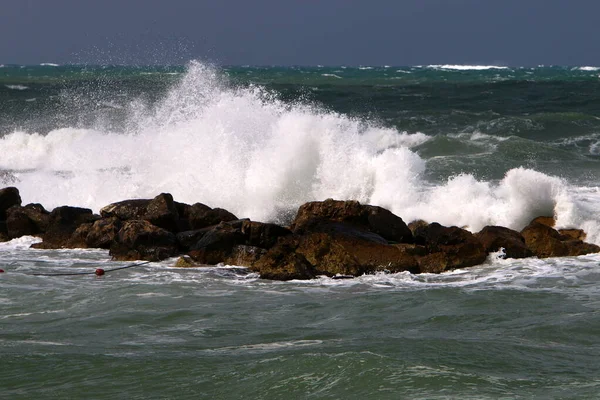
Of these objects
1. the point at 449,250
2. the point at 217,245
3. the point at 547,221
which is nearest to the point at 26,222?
the point at 217,245

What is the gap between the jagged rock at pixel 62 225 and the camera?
44.6ft

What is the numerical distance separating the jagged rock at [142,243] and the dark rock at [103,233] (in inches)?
16.6

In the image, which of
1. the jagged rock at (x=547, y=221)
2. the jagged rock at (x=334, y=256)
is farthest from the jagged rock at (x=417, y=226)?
the jagged rock at (x=547, y=221)

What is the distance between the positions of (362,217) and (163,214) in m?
2.73

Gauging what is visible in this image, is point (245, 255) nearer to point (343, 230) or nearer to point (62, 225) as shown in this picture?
point (343, 230)

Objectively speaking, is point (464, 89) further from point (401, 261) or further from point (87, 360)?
point (87, 360)

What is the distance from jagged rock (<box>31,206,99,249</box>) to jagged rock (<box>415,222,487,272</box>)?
16.2 ft

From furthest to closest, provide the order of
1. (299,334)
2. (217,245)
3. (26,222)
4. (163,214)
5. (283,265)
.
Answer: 1. (26,222)
2. (163,214)
3. (217,245)
4. (283,265)
5. (299,334)

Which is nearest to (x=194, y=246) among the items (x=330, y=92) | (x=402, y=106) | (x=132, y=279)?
(x=132, y=279)

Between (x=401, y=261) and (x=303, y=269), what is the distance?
1.23 m

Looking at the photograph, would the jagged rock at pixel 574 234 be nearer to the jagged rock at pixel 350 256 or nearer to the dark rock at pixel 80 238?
the jagged rock at pixel 350 256

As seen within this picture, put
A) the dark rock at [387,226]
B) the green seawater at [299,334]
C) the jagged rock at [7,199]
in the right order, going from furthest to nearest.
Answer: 1. the jagged rock at [7,199]
2. the dark rock at [387,226]
3. the green seawater at [299,334]

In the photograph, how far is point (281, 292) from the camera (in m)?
10.7

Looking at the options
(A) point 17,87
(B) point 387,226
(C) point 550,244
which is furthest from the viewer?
(A) point 17,87
